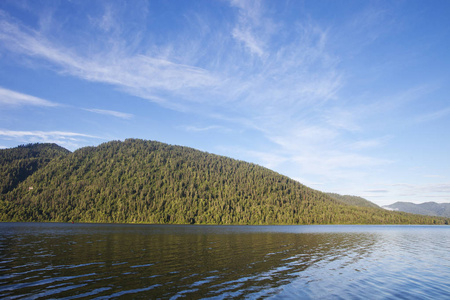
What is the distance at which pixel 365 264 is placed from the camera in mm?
42281

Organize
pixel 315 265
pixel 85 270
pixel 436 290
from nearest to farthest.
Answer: pixel 436 290 < pixel 85 270 < pixel 315 265

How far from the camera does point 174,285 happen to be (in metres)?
26.2

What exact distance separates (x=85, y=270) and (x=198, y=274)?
46.3 ft

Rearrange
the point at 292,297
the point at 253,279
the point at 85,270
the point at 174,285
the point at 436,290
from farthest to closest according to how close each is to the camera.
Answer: the point at 85,270 < the point at 253,279 < the point at 436,290 < the point at 174,285 < the point at 292,297

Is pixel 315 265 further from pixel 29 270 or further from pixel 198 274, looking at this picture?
pixel 29 270

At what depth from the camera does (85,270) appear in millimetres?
31906

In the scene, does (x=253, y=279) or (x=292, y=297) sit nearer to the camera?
(x=292, y=297)

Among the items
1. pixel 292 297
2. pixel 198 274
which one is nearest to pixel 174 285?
pixel 198 274

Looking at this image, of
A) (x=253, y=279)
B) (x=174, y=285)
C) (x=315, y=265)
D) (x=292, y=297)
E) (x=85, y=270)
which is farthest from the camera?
(x=315, y=265)

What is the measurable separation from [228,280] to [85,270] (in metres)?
18.0

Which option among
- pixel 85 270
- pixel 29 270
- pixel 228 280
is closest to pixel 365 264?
pixel 228 280

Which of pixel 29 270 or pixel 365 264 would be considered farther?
pixel 365 264

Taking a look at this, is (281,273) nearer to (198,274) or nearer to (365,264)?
(198,274)

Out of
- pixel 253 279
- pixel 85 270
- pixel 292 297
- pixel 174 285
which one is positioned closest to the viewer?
pixel 292 297
